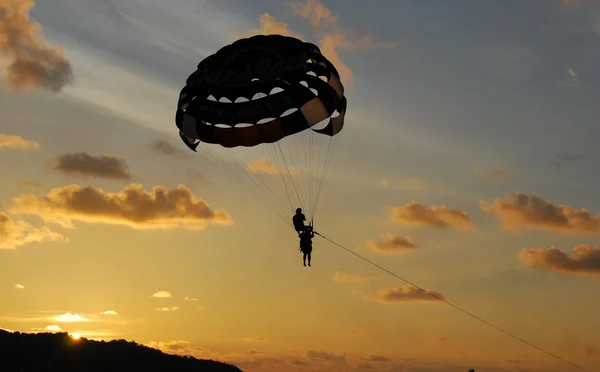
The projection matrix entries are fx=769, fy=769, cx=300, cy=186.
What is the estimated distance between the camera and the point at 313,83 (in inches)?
1389

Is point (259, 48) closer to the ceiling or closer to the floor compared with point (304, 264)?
closer to the ceiling

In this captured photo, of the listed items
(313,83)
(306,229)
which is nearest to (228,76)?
(313,83)

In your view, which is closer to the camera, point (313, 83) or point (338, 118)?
point (313, 83)

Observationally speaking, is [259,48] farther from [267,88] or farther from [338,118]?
[338,118]

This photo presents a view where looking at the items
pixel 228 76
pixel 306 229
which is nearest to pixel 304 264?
pixel 306 229

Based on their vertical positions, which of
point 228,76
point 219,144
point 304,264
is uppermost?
point 228,76

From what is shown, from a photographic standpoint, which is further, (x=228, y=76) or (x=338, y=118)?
(x=338, y=118)

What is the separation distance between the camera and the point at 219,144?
121 feet

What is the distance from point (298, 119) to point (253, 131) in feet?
8.13

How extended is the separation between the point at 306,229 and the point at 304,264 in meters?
1.78

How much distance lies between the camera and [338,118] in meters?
37.9

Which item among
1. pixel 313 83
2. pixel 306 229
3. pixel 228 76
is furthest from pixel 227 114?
pixel 306 229

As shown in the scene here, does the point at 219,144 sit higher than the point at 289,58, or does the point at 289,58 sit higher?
the point at 289,58

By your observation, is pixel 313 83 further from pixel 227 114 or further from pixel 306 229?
pixel 306 229
